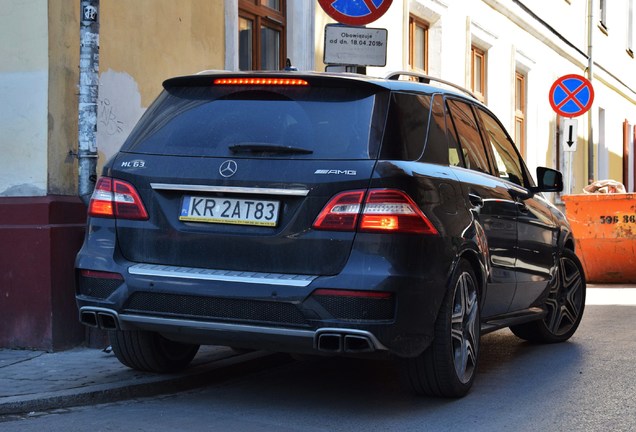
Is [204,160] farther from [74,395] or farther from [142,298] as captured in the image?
[74,395]

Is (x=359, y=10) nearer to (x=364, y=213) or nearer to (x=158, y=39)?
(x=158, y=39)

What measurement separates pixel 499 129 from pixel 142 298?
10.8 ft

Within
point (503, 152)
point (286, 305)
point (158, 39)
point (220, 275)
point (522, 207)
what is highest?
point (158, 39)

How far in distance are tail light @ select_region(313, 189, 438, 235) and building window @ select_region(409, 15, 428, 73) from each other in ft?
35.4

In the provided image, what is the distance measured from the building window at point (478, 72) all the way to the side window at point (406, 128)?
12.7 metres

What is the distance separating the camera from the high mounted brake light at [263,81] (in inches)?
229

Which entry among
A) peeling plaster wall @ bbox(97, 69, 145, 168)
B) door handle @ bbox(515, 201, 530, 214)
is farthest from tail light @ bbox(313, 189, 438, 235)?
peeling plaster wall @ bbox(97, 69, 145, 168)

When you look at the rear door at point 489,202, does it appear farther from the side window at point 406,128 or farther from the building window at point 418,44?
the building window at point 418,44

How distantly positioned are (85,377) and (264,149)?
1899 millimetres

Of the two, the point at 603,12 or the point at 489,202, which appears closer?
the point at 489,202

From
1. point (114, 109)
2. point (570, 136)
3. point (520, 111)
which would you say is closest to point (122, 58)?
point (114, 109)

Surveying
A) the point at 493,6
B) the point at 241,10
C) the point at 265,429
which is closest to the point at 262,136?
the point at 265,429

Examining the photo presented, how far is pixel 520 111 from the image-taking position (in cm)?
2147

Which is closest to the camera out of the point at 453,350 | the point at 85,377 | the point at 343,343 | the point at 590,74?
the point at 343,343
